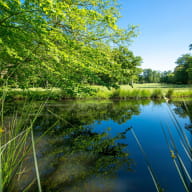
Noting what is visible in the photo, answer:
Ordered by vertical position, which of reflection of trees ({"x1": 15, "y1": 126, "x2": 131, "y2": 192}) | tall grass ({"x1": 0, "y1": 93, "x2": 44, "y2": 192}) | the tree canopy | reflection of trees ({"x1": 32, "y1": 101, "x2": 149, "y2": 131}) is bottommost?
reflection of trees ({"x1": 32, "y1": 101, "x2": 149, "y2": 131})

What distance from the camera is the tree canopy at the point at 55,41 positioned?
9.84ft

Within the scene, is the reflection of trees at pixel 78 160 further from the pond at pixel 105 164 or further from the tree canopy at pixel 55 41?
the tree canopy at pixel 55 41

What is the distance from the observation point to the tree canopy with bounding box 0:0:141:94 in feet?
9.84

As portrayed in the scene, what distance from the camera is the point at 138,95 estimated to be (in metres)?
15.2

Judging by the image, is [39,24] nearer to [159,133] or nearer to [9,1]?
[9,1]

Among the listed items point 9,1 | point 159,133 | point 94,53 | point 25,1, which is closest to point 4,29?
point 9,1

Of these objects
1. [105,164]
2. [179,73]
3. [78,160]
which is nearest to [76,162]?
[78,160]

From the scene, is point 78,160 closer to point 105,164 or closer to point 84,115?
point 105,164

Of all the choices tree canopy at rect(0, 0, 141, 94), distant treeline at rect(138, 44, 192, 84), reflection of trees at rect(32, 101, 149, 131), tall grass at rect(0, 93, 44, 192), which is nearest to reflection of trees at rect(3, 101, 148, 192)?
tall grass at rect(0, 93, 44, 192)

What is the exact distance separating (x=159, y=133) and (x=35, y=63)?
4487 mm

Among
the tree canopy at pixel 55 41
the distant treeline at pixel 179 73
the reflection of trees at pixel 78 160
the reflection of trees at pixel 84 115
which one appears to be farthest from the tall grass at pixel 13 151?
the distant treeline at pixel 179 73

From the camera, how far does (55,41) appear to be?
14.6 feet

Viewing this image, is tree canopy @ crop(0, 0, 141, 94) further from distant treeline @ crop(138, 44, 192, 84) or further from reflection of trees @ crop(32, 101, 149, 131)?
distant treeline @ crop(138, 44, 192, 84)

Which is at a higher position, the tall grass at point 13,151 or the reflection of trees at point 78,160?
the tall grass at point 13,151
